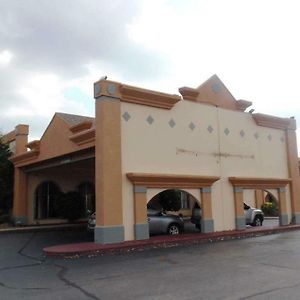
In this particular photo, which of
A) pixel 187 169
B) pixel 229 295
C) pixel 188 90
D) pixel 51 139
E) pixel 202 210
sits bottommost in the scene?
pixel 229 295

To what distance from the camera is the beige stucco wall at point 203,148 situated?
1686 centimetres

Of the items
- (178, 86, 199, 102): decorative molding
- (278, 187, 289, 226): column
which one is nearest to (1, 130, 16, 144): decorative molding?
(178, 86, 199, 102): decorative molding

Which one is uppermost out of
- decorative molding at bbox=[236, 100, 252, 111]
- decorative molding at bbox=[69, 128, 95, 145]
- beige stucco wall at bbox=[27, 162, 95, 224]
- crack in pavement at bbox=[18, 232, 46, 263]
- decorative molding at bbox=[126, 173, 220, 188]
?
decorative molding at bbox=[236, 100, 252, 111]

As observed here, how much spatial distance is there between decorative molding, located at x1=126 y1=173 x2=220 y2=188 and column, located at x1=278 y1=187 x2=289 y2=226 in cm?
513

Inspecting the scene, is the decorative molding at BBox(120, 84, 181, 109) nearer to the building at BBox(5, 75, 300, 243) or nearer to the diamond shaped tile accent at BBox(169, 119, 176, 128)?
the building at BBox(5, 75, 300, 243)

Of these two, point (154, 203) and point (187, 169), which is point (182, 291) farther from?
point (154, 203)

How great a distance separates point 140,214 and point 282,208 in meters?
9.31

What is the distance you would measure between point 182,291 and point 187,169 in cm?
1049

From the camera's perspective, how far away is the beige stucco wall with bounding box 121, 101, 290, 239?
1686 cm

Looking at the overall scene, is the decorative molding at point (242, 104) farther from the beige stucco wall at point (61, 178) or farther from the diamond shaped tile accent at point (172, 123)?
the beige stucco wall at point (61, 178)

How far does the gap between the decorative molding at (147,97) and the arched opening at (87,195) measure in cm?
1268

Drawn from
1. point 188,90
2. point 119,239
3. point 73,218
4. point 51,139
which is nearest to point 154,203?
point 73,218

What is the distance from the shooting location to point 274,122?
22938mm

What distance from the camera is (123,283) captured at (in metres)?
9.14
